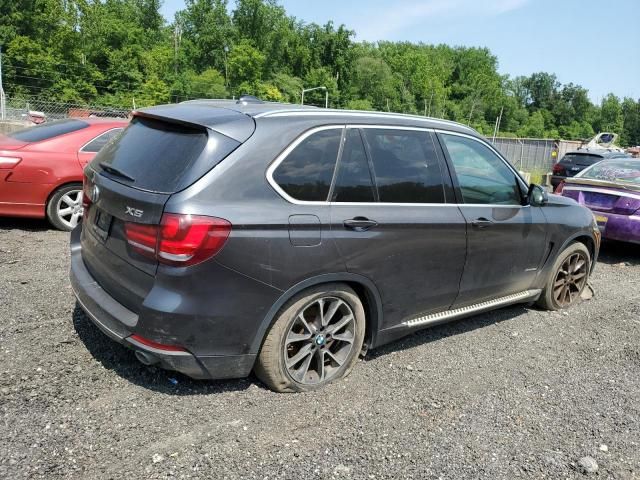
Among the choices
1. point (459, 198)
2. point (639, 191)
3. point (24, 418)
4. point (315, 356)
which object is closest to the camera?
point (24, 418)

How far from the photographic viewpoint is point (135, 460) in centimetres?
274

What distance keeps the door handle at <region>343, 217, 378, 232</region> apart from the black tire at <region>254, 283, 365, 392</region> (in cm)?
38

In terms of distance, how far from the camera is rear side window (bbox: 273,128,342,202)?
3232 millimetres

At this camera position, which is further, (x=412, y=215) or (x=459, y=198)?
(x=459, y=198)

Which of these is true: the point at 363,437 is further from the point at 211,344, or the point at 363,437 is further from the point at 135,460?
the point at 135,460

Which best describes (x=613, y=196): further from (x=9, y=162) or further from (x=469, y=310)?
(x=9, y=162)

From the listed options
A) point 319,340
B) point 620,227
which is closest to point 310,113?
point 319,340

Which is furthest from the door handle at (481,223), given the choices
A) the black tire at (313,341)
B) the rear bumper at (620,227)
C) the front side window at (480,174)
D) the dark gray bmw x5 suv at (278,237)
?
the rear bumper at (620,227)

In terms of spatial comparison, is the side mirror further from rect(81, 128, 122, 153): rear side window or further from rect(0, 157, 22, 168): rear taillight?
rect(0, 157, 22, 168): rear taillight

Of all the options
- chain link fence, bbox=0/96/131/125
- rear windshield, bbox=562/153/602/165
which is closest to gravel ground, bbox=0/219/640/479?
chain link fence, bbox=0/96/131/125

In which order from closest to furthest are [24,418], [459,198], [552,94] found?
[24,418], [459,198], [552,94]

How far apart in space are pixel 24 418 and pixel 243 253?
1.50m

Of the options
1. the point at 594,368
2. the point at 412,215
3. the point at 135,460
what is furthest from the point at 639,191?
the point at 135,460

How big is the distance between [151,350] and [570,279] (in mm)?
4362
